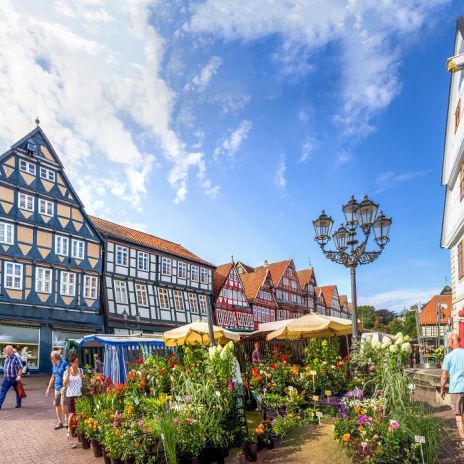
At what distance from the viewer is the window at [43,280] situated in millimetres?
25513

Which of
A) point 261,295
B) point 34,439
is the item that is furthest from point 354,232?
point 261,295

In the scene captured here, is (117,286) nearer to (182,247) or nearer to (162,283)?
(162,283)

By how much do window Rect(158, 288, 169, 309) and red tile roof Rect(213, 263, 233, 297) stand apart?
5974 mm

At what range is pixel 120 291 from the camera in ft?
100

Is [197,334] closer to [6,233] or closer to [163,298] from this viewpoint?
[6,233]

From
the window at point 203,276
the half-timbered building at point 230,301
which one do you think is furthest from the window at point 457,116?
the half-timbered building at point 230,301

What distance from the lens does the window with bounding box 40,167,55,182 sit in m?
27.1

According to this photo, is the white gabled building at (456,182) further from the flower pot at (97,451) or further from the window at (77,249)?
the window at (77,249)

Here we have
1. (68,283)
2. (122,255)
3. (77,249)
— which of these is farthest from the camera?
(122,255)

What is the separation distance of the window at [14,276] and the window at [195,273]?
1490cm

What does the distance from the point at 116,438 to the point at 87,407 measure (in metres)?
2.05

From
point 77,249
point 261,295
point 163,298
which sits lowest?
point 163,298

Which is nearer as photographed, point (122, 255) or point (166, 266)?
point (122, 255)

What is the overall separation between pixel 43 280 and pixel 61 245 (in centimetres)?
251
